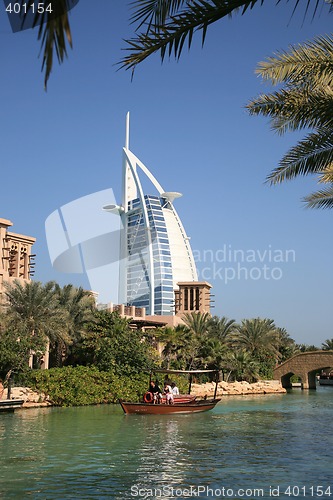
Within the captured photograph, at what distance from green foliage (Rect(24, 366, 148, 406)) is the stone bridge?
1007 inches

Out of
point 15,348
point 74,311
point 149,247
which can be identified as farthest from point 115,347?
point 149,247

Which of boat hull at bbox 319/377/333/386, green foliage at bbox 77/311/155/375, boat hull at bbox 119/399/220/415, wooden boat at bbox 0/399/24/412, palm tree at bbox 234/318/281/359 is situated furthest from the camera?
boat hull at bbox 319/377/333/386

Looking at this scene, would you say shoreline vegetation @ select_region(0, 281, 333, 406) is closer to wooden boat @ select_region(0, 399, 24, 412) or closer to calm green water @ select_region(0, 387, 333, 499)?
wooden boat @ select_region(0, 399, 24, 412)

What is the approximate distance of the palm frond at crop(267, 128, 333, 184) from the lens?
10.6 m

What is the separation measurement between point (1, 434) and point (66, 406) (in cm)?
1301

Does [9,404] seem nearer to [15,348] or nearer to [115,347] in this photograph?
[15,348]

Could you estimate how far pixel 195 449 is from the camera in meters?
17.7

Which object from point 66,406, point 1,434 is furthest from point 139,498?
point 66,406

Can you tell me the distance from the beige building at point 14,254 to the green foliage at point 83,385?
8.99 m

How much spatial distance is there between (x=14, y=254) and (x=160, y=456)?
30458 millimetres

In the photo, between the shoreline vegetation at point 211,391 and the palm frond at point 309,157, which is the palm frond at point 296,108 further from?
the shoreline vegetation at point 211,391

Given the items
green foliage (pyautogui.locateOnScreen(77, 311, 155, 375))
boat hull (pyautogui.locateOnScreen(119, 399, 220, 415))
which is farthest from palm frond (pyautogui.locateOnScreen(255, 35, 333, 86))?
green foliage (pyautogui.locateOnScreen(77, 311, 155, 375))

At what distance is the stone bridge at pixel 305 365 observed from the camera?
188 feet

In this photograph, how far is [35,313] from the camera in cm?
3456
